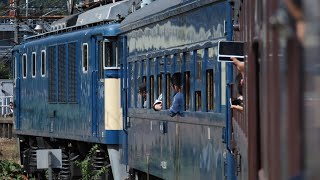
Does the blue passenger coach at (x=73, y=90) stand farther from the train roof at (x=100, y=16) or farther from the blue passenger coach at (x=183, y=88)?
the blue passenger coach at (x=183, y=88)

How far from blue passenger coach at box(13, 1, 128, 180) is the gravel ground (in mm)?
5391

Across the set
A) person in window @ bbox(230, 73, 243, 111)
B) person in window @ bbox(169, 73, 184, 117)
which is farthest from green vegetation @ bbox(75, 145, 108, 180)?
person in window @ bbox(230, 73, 243, 111)

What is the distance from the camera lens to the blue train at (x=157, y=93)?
384 cm

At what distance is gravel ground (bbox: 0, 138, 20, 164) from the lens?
32031mm

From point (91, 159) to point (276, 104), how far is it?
16.6 m

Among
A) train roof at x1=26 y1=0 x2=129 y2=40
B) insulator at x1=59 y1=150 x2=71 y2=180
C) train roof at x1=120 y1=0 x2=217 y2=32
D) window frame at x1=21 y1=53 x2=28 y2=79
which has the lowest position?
insulator at x1=59 y1=150 x2=71 y2=180

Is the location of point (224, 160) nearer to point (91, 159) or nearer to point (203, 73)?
point (203, 73)

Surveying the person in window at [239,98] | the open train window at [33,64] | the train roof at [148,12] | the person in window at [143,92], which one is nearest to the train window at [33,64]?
the open train window at [33,64]

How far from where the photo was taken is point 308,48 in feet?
7.65

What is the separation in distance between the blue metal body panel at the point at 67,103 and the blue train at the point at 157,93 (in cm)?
2

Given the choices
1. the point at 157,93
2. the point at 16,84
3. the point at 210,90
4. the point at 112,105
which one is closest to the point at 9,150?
the point at 16,84

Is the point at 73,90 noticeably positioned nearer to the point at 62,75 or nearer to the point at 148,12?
the point at 62,75

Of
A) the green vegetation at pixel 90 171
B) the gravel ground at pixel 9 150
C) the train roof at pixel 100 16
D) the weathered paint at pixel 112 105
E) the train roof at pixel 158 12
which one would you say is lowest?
the gravel ground at pixel 9 150

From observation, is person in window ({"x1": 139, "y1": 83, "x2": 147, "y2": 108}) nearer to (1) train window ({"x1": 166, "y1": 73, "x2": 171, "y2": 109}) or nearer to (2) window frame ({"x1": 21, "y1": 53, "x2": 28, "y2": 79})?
(1) train window ({"x1": 166, "y1": 73, "x2": 171, "y2": 109})
